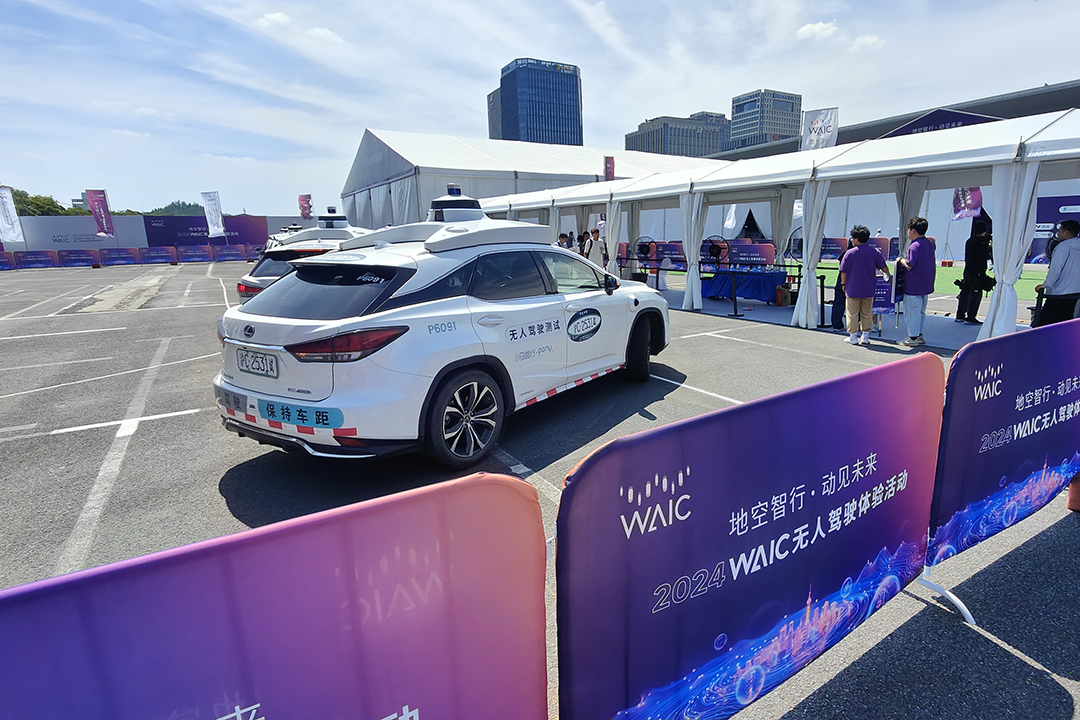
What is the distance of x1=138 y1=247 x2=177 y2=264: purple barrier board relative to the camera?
39906 mm

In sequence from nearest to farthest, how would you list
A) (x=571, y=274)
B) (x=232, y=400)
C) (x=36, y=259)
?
(x=232, y=400), (x=571, y=274), (x=36, y=259)

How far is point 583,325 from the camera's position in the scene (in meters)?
5.23

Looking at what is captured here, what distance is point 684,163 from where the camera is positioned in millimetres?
37438

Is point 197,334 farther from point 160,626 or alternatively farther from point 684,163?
point 684,163

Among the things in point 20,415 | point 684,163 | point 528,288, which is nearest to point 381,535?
point 528,288

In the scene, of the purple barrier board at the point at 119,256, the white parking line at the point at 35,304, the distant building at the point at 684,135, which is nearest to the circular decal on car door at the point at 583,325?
the white parking line at the point at 35,304

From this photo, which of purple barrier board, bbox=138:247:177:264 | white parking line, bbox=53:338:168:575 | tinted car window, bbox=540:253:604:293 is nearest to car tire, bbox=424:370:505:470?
tinted car window, bbox=540:253:604:293

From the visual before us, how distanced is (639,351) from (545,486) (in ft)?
8.74

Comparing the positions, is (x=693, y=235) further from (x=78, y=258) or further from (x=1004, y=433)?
(x=78, y=258)

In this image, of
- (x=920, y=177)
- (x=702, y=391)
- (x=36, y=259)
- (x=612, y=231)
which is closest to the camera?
(x=702, y=391)

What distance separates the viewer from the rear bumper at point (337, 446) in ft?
11.6

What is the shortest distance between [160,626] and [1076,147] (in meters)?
10.1

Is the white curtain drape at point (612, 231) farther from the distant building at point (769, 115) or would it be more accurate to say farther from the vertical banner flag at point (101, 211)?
the distant building at point (769, 115)

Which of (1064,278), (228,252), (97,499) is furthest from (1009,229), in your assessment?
(228,252)
